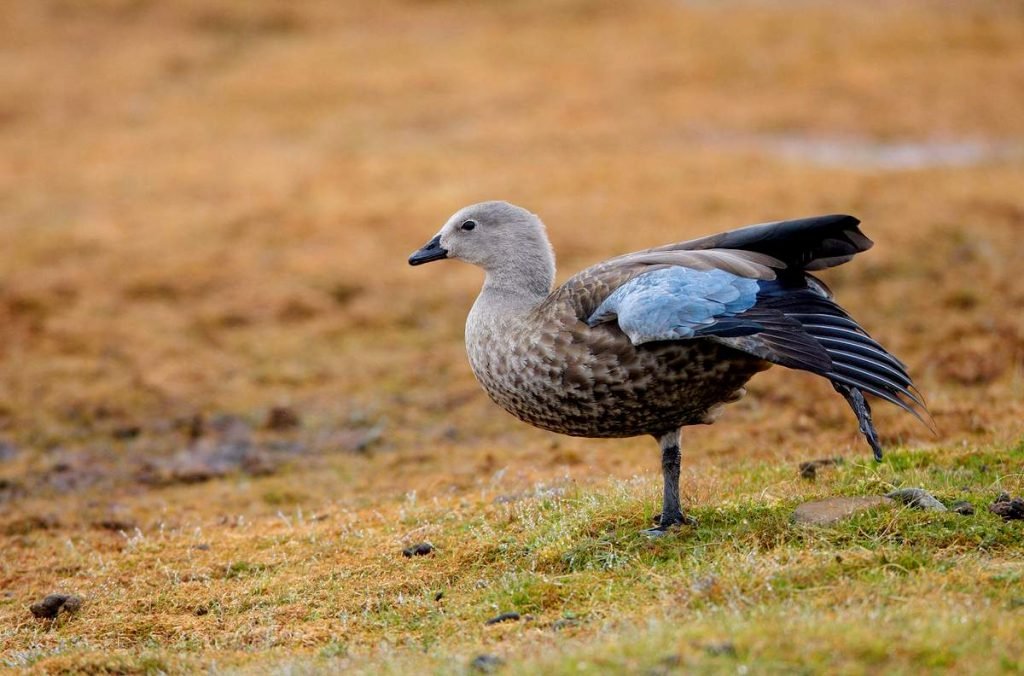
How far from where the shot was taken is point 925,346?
12359mm

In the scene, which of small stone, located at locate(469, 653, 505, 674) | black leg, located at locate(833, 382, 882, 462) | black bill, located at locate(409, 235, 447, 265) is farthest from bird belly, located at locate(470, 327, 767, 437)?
small stone, located at locate(469, 653, 505, 674)

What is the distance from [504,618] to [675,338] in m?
1.66

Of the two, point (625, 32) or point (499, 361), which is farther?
point (625, 32)

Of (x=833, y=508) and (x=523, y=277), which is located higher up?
(x=523, y=277)

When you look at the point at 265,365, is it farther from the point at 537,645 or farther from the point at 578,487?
the point at 537,645

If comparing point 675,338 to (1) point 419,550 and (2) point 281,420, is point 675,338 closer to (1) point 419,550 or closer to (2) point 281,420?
(1) point 419,550

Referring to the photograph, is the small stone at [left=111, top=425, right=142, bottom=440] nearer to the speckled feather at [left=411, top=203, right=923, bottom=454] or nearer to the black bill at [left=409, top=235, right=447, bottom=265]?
the black bill at [left=409, top=235, right=447, bottom=265]

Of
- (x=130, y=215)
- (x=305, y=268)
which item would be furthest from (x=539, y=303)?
(x=130, y=215)

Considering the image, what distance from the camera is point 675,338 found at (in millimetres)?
6238

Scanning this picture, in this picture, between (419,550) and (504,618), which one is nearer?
(504,618)

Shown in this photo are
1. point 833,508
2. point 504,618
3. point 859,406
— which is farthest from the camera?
point 833,508

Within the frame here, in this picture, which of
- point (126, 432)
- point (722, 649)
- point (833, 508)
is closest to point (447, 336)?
point (126, 432)

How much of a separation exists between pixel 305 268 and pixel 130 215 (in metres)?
4.80

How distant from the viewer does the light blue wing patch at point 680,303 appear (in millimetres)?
6230
